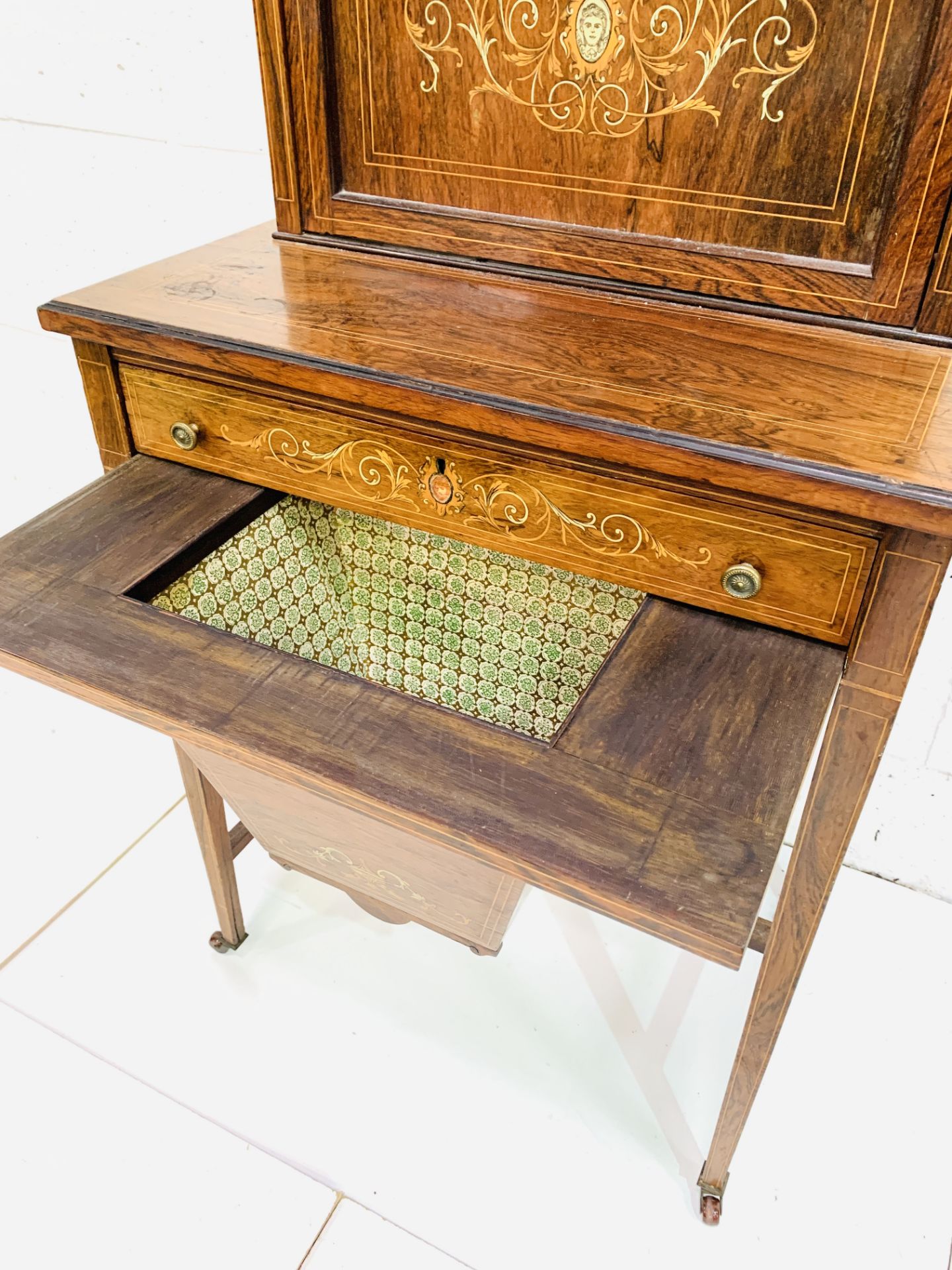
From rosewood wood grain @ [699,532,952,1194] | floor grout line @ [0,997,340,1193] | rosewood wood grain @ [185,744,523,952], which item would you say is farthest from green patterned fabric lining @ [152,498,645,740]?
floor grout line @ [0,997,340,1193]

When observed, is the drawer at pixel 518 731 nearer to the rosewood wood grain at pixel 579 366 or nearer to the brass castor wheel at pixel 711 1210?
the rosewood wood grain at pixel 579 366

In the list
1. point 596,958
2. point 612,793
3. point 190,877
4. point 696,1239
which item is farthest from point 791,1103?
point 190,877

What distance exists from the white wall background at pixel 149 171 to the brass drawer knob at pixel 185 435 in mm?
736

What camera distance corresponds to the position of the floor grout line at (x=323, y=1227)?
135cm

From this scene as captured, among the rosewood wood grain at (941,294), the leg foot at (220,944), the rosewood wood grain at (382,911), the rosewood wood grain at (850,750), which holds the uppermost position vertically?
the rosewood wood grain at (941,294)

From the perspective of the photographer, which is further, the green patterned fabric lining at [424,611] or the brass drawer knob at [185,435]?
the green patterned fabric lining at [424,611]

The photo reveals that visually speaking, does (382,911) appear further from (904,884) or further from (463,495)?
(904,884)

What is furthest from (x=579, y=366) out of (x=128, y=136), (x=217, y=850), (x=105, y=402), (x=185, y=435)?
(x=128, y=136)

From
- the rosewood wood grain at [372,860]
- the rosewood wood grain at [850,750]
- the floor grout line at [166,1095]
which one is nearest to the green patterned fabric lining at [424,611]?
the rosewood wood grain at [372,860]

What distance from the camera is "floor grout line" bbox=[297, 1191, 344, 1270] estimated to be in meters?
1.35

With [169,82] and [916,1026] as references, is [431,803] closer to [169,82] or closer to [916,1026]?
[916,1026]

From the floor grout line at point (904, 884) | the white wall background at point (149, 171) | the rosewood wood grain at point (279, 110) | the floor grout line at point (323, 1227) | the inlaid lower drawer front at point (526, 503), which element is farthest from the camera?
the floor grout line at point (904, 884)

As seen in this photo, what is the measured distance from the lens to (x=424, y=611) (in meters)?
1.68

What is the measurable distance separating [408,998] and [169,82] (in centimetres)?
162
